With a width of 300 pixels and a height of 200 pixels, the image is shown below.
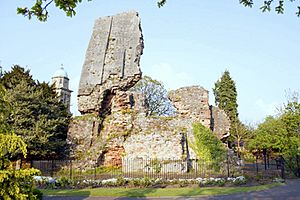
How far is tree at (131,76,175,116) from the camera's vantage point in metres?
49.0

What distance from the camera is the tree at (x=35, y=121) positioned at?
2172 centimetres

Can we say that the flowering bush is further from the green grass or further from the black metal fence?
the black metal fence

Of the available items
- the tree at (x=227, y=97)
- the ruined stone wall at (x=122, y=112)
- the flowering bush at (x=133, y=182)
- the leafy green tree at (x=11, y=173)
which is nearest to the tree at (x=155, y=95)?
the tree at (x=227, y=97)

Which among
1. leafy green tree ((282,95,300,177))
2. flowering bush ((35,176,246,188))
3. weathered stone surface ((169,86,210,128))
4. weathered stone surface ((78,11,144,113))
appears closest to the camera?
flowering bush ((35,176,246,188))

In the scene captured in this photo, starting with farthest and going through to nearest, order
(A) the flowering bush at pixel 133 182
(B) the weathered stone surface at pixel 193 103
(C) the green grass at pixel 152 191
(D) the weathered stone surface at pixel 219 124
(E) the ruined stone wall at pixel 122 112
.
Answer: (D) the weathered stone surface at pixel 219 124 → (B) the weathered stone surface at pixel 193 103 → (E) the ruined stone wall at pixel 122 112 → (A) the flowering bush at pixel 133 182 → (C) the green grass at pixel 152 191

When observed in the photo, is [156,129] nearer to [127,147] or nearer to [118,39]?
[127,147]

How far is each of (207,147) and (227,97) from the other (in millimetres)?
28945

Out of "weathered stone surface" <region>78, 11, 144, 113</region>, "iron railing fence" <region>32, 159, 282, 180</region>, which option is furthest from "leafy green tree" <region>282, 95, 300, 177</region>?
"weathered stone surface" <region>78, 11, 144, 113</region>

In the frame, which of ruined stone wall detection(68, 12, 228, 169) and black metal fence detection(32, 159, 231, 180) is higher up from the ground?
ruined stone wall detection(68, 12, 228, 169)

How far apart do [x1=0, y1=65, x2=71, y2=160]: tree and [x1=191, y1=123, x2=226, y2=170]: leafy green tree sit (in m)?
9.84

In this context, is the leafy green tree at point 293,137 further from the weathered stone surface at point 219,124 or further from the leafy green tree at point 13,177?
the leafy green tree at point 13,177

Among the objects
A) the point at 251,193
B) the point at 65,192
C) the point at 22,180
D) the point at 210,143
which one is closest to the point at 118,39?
the point at 210,143

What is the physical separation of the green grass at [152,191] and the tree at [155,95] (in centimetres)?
3389

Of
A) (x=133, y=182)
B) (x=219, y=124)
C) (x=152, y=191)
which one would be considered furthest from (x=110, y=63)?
(x=152, y=191)
